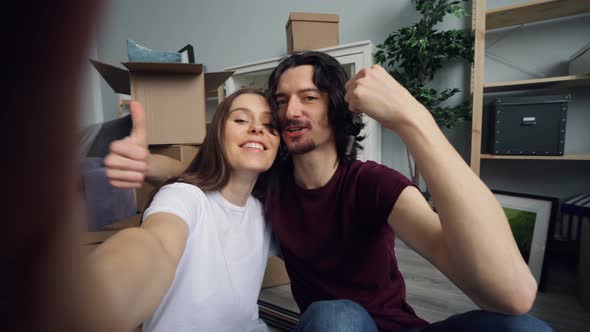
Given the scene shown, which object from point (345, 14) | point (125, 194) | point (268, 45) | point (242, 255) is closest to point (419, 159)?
point (242, 255)

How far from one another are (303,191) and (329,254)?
201 millimetres

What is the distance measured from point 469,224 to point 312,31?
70.9 inches

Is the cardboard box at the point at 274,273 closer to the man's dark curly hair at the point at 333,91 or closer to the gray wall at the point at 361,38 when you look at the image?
the man's dark curly hair at the point at 333,91

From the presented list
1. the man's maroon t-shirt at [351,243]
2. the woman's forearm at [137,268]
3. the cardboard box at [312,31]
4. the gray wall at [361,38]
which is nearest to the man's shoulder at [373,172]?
the man's maroon t-shirt at [351,243]

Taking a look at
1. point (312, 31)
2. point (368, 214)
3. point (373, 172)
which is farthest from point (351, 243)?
point (312, 31)

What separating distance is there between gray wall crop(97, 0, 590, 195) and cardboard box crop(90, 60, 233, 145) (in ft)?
0.65

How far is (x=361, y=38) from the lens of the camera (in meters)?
2.25

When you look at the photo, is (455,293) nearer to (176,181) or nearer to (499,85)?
(499,85)

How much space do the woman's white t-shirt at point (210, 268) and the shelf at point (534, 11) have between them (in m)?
1.82

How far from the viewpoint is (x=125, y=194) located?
1492 millimetres

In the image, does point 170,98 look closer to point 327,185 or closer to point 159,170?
point 159,170

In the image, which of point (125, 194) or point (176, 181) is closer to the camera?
point (176, 181)

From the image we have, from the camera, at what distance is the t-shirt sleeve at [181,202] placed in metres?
0.62

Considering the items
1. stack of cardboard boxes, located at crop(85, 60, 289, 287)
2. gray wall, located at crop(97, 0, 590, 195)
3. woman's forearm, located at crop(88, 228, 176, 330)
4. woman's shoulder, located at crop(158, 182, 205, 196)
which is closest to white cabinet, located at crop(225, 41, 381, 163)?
gray wall, located at crop(97, 0, 590, 195)
